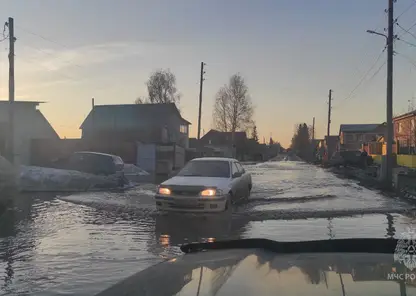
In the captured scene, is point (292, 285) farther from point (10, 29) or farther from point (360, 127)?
point (360, 127)

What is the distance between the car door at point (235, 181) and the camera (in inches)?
478

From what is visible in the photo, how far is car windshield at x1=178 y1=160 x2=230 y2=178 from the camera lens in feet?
40.8

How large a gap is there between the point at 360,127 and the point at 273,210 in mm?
89210

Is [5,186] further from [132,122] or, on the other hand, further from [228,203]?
[132,122]

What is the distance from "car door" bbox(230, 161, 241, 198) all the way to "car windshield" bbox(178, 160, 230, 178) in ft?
0.61

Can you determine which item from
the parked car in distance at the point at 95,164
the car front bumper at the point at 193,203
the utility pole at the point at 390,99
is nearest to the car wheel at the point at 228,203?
the car front bumper at the point at 193,203

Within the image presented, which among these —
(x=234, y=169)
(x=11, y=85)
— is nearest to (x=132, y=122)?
(x=11, y=85)

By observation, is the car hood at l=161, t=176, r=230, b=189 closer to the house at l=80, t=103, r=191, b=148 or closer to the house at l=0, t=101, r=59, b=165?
the house at l=0, t=101, r=59, b=165

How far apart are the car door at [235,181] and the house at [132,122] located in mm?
41058

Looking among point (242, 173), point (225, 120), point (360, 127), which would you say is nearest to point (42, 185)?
point (242, 173)

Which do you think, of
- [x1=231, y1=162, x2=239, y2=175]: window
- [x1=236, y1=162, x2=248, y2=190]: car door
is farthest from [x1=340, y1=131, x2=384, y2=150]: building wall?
[x1=231, y1=162, x2=239, y2=175]: window

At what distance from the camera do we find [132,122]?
185ft

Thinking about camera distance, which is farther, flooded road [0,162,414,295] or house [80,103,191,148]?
house [80,103,191,148]

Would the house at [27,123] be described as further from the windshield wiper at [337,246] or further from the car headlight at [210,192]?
the windshield wiper at [337,246]
